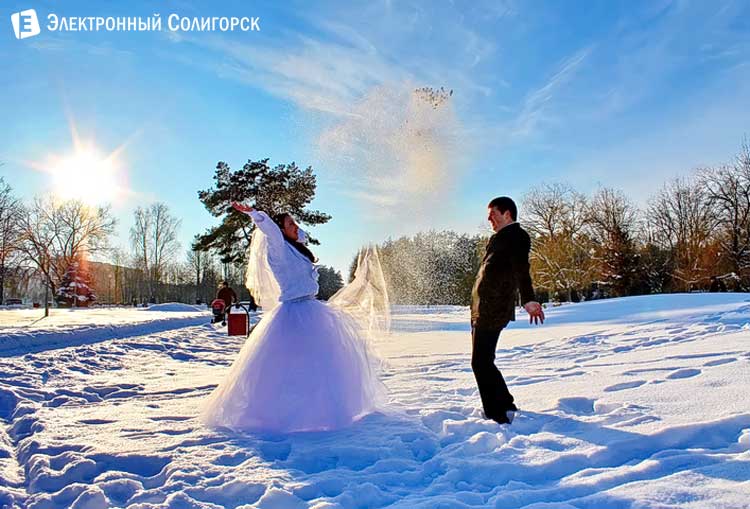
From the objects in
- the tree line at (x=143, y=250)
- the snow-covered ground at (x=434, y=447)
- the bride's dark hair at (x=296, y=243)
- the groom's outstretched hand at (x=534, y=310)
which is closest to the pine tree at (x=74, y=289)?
the tree line at (x=143, y=250)

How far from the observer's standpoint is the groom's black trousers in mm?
4008

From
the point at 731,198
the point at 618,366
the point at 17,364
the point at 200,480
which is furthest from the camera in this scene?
the point at 731,198

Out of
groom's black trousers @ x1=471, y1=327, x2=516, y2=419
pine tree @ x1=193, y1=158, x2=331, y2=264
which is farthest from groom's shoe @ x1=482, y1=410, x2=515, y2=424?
pine tree @ x1=193, y1=158, x2=331, y2=264

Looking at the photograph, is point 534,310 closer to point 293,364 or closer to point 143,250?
point 293,364

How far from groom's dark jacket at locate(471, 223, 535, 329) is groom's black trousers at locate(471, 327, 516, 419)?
94 millimetres

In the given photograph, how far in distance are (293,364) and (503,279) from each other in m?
1.94

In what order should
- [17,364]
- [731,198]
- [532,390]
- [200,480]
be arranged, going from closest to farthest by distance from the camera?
1. [200,480]
2. [532,390]
3. [17,364]
4. [731,198]

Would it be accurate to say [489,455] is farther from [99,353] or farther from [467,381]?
[99,353]

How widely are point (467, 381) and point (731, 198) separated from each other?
42.3m

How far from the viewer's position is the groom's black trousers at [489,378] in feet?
13.1

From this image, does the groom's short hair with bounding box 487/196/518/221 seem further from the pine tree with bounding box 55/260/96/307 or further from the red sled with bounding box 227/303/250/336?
the pine tree with bounding box 55/260/96/307

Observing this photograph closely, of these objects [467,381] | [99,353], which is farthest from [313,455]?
[99,353]

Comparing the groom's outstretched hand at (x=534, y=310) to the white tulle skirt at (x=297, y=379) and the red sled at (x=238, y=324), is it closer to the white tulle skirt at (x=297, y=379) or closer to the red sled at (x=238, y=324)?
the white tulle skirt at (x=297, y=379)

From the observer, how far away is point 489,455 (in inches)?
126
